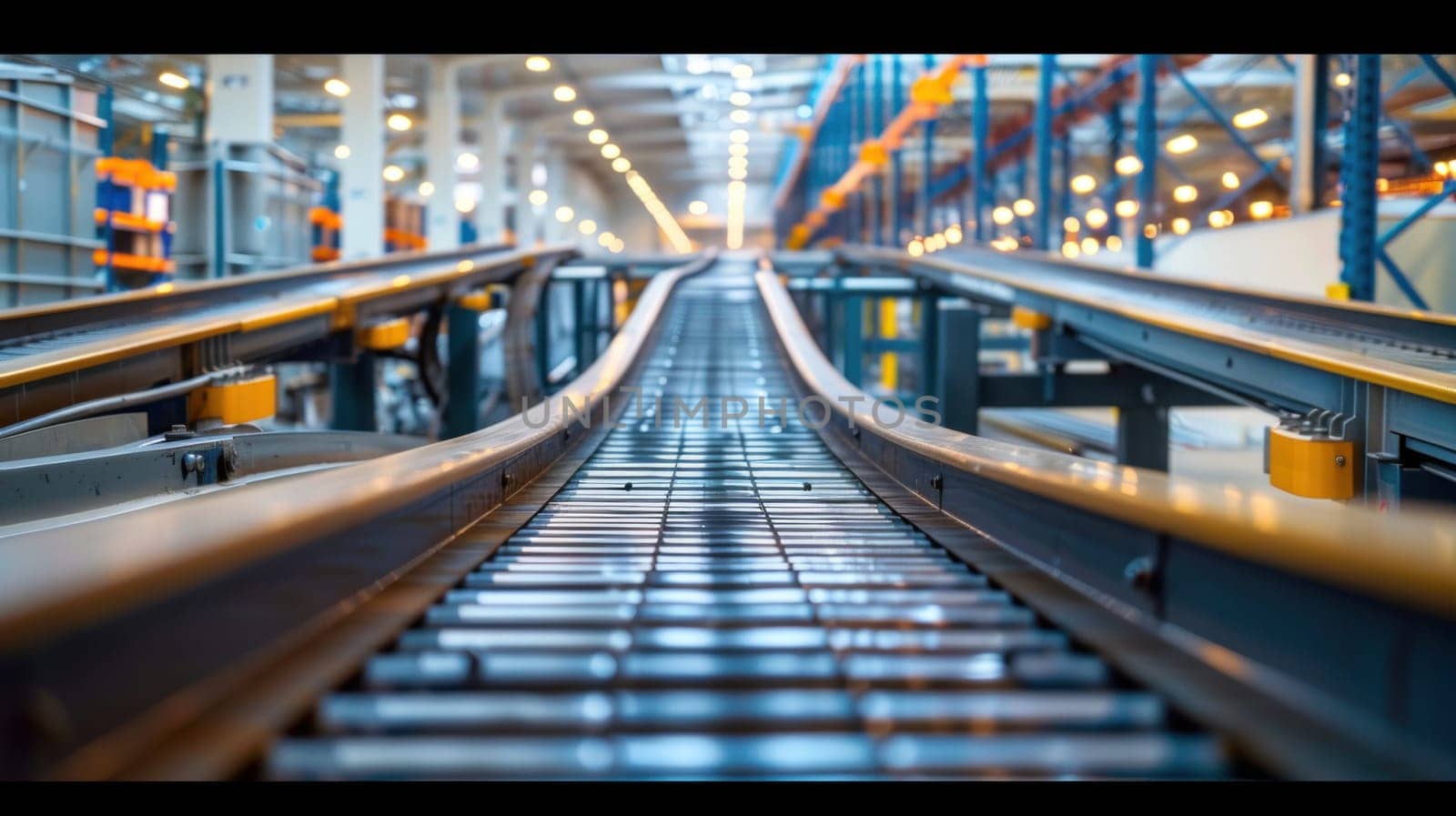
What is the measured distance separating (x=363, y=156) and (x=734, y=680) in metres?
18.1

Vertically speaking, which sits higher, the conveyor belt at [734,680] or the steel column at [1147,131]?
the steel column at [1147,131]

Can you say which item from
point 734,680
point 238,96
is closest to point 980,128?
point 238,96

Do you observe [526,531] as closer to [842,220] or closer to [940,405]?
[940,405]


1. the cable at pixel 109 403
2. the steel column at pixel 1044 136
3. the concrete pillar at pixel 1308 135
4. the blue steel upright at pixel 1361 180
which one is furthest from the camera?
the steel column at pixel 1044 136

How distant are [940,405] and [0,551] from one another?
10.1 m

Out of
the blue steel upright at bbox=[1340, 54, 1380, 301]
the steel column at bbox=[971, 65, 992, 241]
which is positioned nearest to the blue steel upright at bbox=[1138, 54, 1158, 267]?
the blue steel upright at bbox=[1340, 54, 1380, 301]

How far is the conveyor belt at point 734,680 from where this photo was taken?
220 cm

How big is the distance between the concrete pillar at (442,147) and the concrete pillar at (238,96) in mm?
7064

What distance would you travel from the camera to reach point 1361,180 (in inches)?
388

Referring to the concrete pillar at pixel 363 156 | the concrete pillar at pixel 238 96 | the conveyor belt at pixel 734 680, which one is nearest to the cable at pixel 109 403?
the conveyor belt at pixel 734 680

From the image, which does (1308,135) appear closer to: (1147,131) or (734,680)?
(1147,131)

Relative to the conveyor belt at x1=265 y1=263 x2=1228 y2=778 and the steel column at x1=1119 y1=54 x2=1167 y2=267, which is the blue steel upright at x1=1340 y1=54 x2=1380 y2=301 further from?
the conveyor belt at x1=265 y1=263 x2=1228 y2=778

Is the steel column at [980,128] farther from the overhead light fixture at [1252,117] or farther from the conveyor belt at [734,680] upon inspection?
the conveyor belt at [734,680]

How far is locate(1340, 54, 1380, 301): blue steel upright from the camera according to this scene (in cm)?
962
